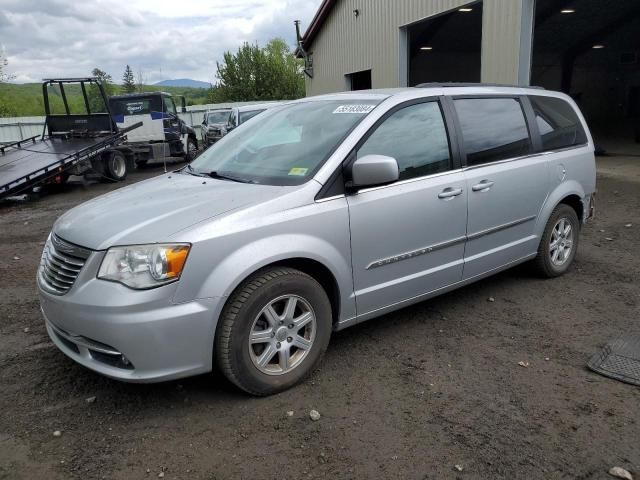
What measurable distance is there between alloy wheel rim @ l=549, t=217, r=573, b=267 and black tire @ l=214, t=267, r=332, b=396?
2.72m

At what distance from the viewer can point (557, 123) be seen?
4824 mm

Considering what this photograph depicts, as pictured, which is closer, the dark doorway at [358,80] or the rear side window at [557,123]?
the rear side window at [557,123]

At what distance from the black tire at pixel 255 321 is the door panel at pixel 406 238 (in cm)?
38

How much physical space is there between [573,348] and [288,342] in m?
2.01

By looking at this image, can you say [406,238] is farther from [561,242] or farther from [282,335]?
[561,242]

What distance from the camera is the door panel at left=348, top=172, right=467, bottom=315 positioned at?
10.9 feet

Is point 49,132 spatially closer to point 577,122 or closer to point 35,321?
point 35,321

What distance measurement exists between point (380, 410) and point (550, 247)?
2750mm

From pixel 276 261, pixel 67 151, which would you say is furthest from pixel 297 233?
pixel 67 151

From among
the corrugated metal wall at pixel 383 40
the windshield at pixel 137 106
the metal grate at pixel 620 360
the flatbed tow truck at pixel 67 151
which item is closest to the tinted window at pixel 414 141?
the metal grate at pixel 620 360

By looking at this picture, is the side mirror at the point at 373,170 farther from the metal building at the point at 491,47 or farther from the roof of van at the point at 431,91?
the metal building at the point at 491,47

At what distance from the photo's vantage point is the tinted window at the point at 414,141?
3508 mm

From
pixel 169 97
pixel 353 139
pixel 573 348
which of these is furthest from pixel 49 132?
pixel 573 348

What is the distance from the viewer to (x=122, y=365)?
2.76m
